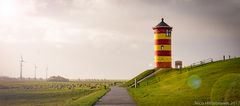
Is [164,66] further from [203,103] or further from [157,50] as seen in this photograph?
[203,103]

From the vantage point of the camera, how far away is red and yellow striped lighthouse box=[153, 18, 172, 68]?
6456 centimetres

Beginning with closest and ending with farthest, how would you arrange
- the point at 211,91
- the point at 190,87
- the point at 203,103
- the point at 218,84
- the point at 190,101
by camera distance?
the point at 203,103
the point at 190,101
the point at 211,91
the point at 218,84
the point at 190,87

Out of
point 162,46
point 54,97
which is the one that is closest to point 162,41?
point 162,46

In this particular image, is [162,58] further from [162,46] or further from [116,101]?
[116,101]

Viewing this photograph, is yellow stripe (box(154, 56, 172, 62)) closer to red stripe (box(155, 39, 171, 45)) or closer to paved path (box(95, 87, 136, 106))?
red stripe (box(155, 39, 171, 45))

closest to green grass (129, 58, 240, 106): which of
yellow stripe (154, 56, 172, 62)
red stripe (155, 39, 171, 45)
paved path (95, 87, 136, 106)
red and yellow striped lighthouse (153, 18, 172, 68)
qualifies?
paved path (95, 87, 136, 106)

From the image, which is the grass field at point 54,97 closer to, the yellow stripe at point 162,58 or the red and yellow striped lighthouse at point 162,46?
the yellow stripe at point 162,58

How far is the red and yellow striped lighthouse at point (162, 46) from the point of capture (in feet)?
212

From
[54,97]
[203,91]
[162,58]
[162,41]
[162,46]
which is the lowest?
[54,97]

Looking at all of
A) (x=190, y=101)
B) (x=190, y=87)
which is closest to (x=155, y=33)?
(x=190, y=87)

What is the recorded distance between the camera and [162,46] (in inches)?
2542

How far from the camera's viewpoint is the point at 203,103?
26.4 meters

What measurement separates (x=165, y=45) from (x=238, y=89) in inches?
1374

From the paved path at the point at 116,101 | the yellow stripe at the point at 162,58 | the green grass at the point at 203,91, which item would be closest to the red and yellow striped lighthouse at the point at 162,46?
the yellow stripe at the point at 162,58
